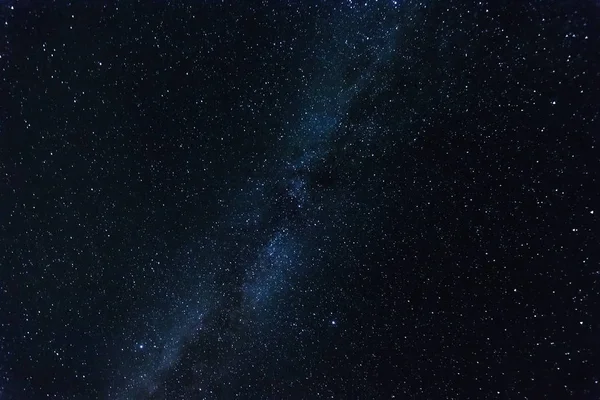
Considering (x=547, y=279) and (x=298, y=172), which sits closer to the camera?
(x=547, y=279)

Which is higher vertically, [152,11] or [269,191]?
[152,11]

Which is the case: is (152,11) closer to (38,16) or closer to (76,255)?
(38,16)

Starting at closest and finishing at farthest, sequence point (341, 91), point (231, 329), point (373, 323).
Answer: point (341, 91)
point (373, 323)
point (231, 329)

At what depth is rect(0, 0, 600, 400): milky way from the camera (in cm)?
86

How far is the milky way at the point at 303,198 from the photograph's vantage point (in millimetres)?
861

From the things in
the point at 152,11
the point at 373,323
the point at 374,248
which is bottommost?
the point at 373,323

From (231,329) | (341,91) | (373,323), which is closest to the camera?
(341,91)

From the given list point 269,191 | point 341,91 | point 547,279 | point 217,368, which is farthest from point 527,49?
point 217,368

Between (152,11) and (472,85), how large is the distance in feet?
2.60

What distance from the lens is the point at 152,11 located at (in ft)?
3.27

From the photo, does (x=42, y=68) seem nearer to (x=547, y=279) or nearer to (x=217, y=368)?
(x=217, y=368)

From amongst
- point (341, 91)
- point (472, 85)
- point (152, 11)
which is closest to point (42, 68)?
point (152, 11)

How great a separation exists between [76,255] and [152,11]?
747 mm

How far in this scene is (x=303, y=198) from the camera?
41.9 inches
